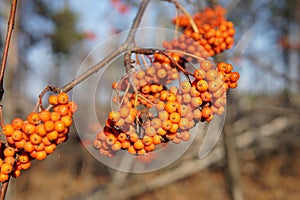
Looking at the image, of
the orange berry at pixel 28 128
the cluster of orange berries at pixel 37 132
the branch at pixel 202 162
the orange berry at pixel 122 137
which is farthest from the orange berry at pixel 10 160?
the branch at pixel 202 162

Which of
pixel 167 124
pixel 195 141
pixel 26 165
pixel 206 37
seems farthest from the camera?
pixel 195 141

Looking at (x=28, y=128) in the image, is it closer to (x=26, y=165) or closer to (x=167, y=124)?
(x=26, y=165)

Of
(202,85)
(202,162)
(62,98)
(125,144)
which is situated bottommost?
(202,162)

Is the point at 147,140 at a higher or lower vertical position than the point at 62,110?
lower

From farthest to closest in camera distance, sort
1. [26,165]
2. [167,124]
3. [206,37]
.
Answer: [206,37]
[26,165]
[167,124]

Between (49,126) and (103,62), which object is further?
(103,62)

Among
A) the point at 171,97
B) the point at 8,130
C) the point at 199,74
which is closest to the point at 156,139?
the point at 171,97

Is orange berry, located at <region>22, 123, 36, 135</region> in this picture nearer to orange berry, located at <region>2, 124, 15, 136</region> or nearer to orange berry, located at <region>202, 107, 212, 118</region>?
orange berry, located at <region>2, 124, 15, 136</region>

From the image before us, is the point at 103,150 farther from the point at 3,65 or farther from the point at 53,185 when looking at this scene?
the point at 53,185

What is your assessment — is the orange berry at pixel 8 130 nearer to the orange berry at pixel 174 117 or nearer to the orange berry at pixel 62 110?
the orange berry at pixel 62 110
